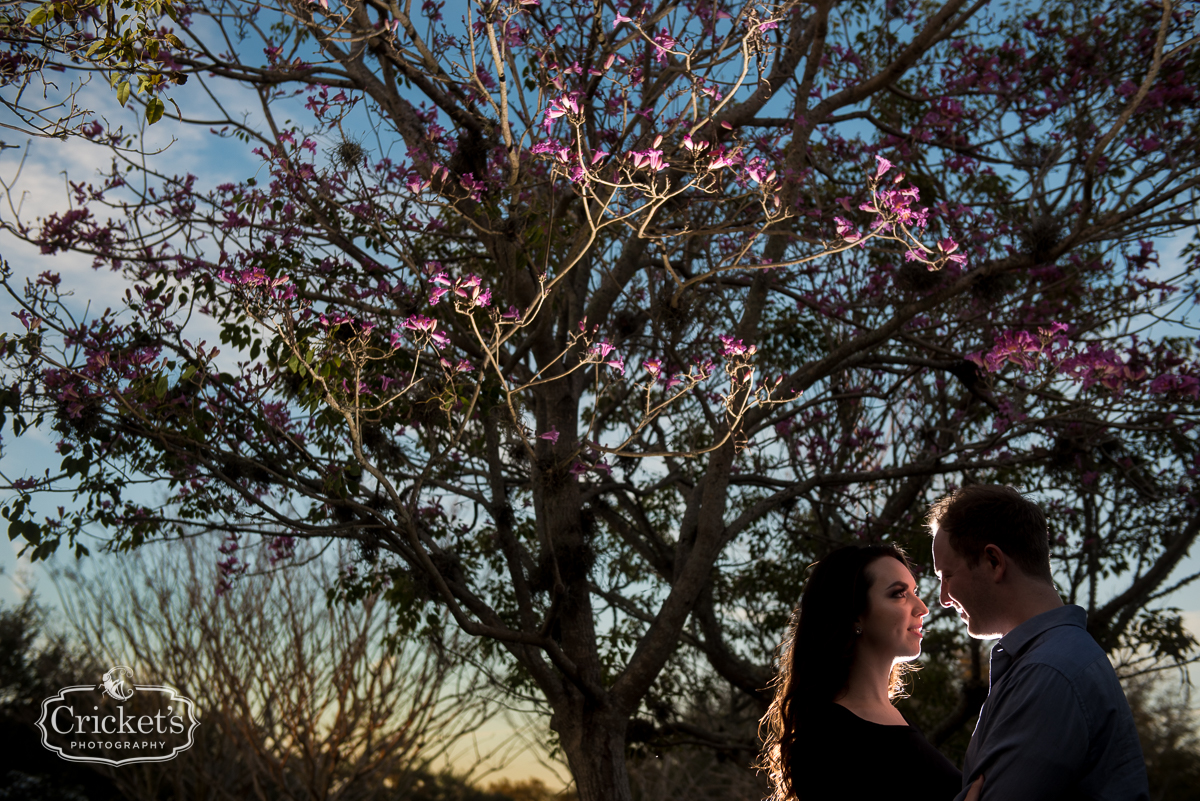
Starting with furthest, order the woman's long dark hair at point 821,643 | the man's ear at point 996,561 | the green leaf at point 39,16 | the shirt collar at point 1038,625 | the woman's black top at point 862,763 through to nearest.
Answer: the green leaf at point 39,16 → the woman's long dark hair at point 821,643 → the woman's black top at point 862,763 → the man's ear at point 996,561 → the shirt collar at point 1038,625

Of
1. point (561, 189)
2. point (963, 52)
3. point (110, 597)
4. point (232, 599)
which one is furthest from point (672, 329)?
point (110, 597)

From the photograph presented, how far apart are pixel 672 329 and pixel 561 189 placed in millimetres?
1392

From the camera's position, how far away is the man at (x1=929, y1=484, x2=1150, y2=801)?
151 centimetres

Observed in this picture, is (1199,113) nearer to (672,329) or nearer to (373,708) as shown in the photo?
(672,329)

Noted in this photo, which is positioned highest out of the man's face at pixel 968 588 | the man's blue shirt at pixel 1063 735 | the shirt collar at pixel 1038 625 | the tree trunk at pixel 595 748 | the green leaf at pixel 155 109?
the green leaf at pixel 155 109

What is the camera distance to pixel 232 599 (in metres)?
10.8

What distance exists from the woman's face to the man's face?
1.42 ft

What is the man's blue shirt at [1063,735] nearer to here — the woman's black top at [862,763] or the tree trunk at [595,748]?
the woman's black top at [862,763]

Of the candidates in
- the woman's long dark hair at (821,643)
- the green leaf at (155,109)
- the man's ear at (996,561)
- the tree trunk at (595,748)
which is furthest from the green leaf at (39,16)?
the tree trunk at (595,748)

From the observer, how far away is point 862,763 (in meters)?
2.21

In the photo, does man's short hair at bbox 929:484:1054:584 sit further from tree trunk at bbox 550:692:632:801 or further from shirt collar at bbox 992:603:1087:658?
tree trunk at bbox 550:692:632:801

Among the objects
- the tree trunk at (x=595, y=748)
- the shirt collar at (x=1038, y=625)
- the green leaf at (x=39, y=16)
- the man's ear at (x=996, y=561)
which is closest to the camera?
the shirt collar at (x=1038, y=625)

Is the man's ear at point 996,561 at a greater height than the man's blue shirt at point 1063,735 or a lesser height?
greater

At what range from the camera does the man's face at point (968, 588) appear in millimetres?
1871
